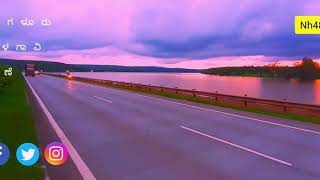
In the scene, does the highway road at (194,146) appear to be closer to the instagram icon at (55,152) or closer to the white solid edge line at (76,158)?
the white solid edge line at (76,158)

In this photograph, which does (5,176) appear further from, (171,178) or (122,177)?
(171,178)

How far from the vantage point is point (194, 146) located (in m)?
12.0

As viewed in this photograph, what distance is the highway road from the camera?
9.09 meters

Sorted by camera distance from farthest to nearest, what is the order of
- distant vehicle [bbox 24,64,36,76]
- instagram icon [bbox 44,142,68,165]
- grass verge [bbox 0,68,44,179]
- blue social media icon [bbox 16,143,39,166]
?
distant vehicle [bbox 24,64,36,76] → grass verge [bbox 0,68,44,179] → instagram icon [bbox 44,142,68,165] → blue social media icon [bbox 16,143,39,166]

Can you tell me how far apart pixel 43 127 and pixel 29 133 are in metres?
2.78

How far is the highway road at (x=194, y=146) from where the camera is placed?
909cm

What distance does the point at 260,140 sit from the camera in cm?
1312

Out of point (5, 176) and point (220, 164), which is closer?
point (5, 176)

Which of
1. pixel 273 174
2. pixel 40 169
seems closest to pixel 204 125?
pixel 273 174

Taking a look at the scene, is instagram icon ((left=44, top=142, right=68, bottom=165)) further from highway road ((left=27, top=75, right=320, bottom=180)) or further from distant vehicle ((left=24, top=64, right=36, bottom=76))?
distant vehicle ((left=24, top=64, right=36, bottom=76))

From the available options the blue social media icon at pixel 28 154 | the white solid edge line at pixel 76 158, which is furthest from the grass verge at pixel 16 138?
the blue social media icon at pixel 28 154

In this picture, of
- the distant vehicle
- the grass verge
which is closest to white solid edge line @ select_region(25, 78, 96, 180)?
the grass verge

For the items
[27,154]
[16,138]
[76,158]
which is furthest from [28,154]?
[16,138]

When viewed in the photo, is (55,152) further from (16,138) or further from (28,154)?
(16,138)
